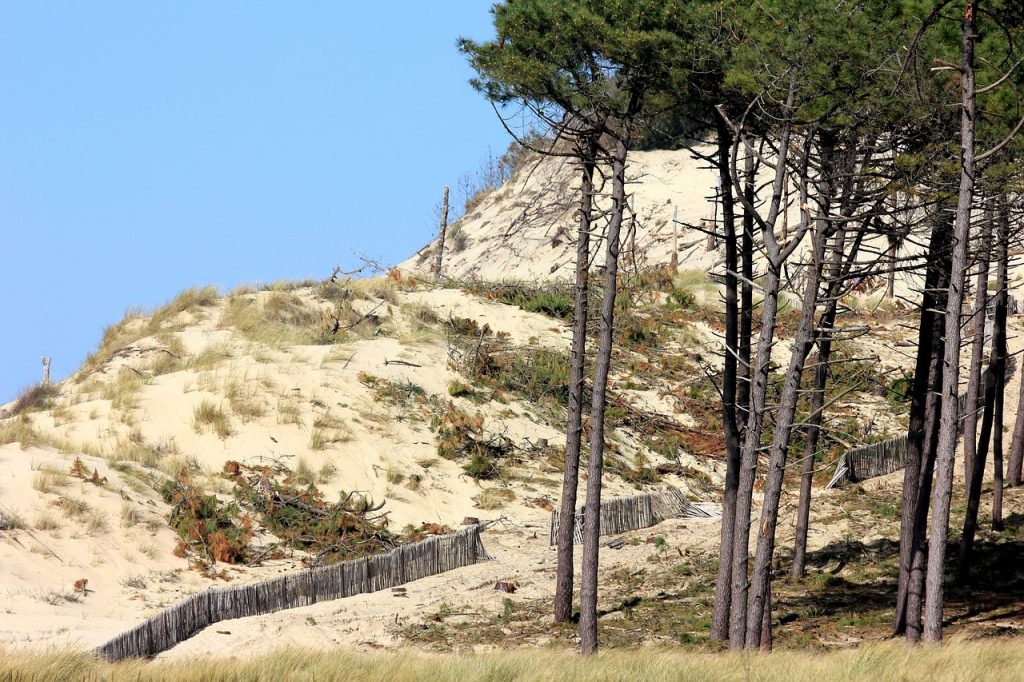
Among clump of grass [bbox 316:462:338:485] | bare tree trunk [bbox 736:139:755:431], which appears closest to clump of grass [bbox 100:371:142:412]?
clump of grass [bbox 316:462:338:485]

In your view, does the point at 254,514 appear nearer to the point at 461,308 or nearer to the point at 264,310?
the point at 264,310

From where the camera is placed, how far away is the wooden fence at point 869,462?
1184 inches

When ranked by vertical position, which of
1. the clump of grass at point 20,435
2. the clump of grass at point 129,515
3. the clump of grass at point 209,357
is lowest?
the clump of grass at point 129,515

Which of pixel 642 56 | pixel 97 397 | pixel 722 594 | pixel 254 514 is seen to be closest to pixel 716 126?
pixel 642 56

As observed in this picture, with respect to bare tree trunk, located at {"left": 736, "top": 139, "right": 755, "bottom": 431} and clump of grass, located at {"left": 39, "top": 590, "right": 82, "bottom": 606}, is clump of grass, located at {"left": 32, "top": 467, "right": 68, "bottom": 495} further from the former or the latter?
bare tree trunk, located at {"left": 736, "top": 139, "right": 755, "bottom": 431}

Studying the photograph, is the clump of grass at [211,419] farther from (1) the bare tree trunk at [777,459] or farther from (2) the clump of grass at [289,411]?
(1) the bare tree trunk at [777,459]

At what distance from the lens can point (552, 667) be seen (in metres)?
12.4

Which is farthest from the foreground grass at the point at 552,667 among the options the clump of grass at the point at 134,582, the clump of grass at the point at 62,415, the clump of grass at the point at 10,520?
the clump of grass at the point at 62,415

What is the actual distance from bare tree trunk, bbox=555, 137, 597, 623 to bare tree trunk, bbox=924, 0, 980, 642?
5.64 m

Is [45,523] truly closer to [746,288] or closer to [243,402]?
[243,402]

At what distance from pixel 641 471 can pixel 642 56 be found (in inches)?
634

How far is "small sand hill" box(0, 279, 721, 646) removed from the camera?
2056 centimetres

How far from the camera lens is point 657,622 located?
63.7 ft

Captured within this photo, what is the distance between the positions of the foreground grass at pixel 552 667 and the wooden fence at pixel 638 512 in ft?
38.2
